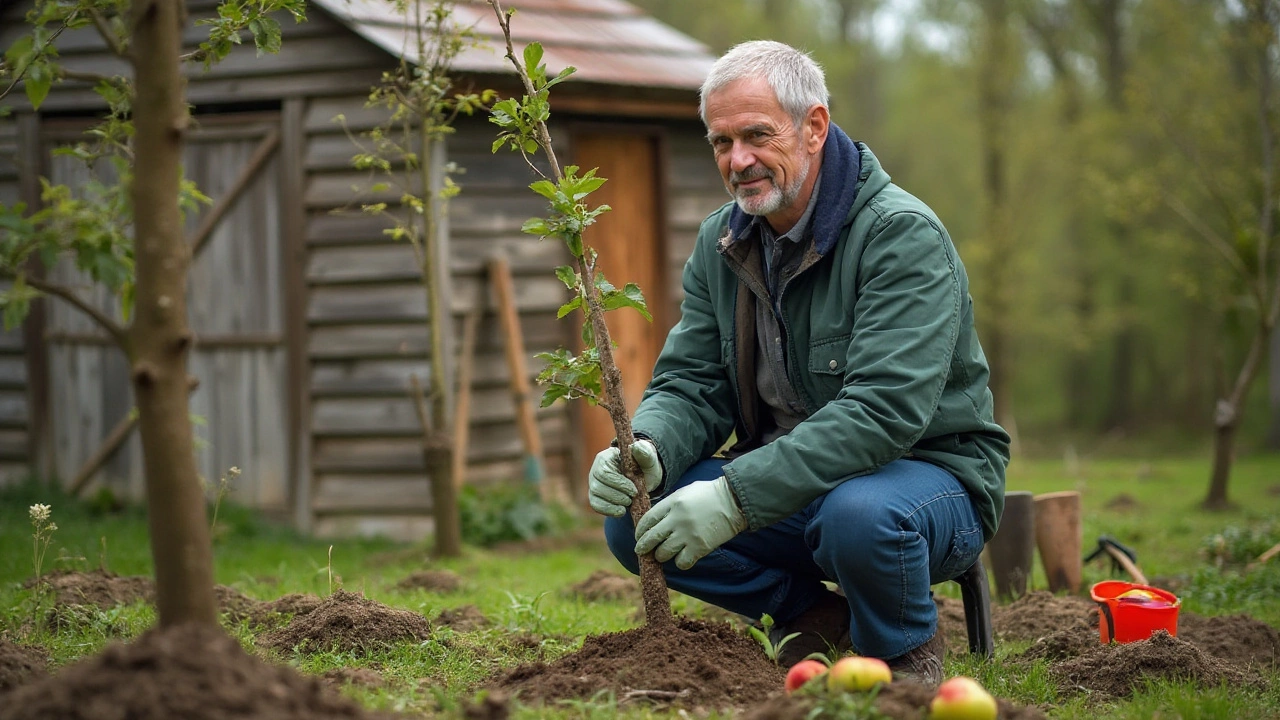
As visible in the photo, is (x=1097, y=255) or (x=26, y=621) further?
(x=1097, y=255)

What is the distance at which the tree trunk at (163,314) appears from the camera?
102 inches

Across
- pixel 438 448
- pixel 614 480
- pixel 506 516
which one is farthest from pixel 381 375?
pixel 614 480

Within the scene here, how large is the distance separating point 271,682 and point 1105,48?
808 inches

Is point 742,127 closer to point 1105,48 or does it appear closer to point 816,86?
point 816,86

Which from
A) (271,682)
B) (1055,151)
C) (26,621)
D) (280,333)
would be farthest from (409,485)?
(1055,151)

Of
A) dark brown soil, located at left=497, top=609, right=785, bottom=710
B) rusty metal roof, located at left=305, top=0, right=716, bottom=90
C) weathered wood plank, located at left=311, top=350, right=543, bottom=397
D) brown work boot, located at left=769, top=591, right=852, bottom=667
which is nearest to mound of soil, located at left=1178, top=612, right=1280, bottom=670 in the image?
brown work boot, located at left=769, top=591, right=852, bottom=667

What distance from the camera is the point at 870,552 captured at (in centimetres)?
324

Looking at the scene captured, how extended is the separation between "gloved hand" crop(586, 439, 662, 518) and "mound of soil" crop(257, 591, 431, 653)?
73 cm

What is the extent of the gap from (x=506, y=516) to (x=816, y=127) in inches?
157

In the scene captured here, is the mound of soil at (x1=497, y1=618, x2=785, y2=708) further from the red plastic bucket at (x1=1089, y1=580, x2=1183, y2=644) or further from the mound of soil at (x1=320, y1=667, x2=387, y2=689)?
the red plastic bucket at (x1=1089, y1=580, x2=1183, y2=644)

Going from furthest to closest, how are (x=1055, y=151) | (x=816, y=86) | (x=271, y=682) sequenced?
(x=1055, y=151) → (x=816, y=86) → (x=271, y=682)

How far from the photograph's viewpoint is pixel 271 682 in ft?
7.98

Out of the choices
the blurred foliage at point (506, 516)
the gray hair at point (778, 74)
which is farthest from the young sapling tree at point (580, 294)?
the blurred foliage at point (506, 516)

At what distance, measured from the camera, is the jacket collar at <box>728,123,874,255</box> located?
357 centimetres
